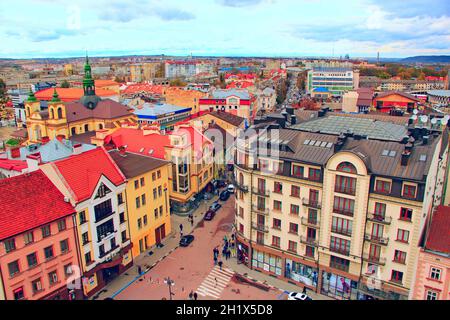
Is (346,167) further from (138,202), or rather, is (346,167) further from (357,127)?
(138,202)

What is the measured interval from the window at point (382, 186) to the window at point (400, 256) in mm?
5375

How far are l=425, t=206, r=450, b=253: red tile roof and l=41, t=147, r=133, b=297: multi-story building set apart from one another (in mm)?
29433

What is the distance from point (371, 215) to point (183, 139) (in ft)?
93.2

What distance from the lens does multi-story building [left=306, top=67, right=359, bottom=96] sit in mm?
166475

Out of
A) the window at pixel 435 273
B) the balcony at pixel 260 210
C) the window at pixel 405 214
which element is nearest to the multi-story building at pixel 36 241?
the balcony at pixel 260 210

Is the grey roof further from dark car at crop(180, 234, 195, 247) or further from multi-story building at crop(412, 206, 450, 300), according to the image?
dark car at crop(180, 234, 195, 247)

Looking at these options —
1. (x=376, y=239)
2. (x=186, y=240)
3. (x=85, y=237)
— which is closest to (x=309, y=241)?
(x=376, y=239)

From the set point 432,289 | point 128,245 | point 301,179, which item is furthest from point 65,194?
point 432,289

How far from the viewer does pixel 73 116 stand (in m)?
75.4

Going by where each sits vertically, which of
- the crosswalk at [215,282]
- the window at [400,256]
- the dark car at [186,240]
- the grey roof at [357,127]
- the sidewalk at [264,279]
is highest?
the grey roof at [357,127]

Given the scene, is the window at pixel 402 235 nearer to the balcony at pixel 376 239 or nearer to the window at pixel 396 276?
the balcony at pixel 376 239

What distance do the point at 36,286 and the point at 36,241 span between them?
12.9ft

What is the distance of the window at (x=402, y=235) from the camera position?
30500 millimetres
